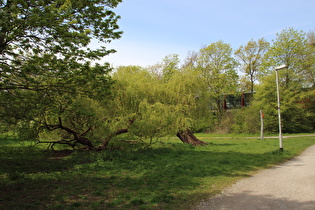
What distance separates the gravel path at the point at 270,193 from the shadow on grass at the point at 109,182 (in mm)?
839

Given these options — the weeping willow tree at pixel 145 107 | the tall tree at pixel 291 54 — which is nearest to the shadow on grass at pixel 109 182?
the weeping willow tree at pixel 145 107

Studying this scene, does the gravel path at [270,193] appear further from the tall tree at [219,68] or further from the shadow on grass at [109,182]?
the tall tree at [219,68]

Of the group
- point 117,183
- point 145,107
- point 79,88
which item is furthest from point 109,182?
point 145,107

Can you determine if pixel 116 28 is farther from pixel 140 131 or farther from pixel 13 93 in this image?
pixel 140 131

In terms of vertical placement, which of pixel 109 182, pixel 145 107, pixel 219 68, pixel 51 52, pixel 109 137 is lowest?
pixel 109 182

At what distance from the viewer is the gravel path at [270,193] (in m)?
5.59

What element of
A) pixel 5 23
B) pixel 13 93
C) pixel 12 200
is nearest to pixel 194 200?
pixel 12 200

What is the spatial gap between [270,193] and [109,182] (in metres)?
4.80

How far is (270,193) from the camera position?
6.56m

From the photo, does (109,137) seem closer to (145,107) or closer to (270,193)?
(145,107)

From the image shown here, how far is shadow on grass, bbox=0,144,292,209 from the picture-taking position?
609 cm

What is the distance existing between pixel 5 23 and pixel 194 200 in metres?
6.10

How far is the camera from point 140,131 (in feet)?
45.2

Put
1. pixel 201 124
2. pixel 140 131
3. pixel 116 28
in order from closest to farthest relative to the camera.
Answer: pixel 116 28
pixel 140 131
pixel 201 124
